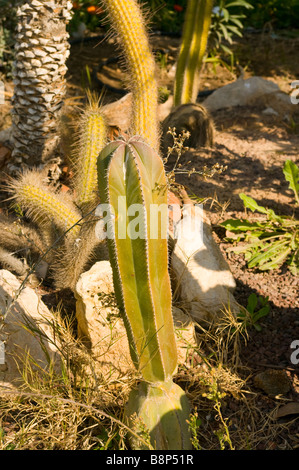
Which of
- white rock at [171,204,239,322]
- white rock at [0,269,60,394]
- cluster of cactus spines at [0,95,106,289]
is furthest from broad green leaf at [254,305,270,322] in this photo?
white rock at [0,269,60,394]

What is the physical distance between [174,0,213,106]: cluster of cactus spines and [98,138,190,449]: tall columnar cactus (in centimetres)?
283

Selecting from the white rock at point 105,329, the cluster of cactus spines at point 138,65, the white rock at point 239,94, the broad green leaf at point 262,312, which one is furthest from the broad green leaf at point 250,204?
the white rock at point 239,94

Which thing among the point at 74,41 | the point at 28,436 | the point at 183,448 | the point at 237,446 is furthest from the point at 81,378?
the point at 74,41

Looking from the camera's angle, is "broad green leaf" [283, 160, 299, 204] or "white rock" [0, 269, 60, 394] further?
"broad green leaf" [283, 160, 299, 204]

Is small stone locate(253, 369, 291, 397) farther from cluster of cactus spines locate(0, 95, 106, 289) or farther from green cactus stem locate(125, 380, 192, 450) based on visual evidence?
cluster of cactus spines locate(0, 95, 106, 289)

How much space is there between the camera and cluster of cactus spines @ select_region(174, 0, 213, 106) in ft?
14.6

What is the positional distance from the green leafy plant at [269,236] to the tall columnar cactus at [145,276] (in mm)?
1246

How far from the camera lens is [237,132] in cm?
463

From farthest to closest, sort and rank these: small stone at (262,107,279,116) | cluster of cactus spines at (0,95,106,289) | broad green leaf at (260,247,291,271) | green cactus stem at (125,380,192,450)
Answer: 1. small stone at (262,107,279,116)
2. broad green leaf at (260,247,291,271)
3. cluster of cactus spines at (0,95,106,289)
4. green cactus stem at (125,380,192,450)

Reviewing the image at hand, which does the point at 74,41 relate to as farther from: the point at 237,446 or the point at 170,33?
the point at 237,446

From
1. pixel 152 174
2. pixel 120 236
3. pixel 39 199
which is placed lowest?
pixel 39 199

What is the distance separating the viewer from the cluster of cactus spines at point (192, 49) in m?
4.45

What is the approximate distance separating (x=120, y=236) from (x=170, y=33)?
5.27 metres

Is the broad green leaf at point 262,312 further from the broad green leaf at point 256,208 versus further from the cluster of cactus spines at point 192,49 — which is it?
the cluster of cactus spines at point 192,49
